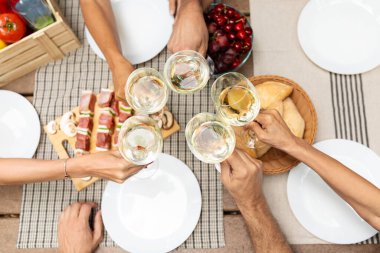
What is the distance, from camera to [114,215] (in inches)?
43.5

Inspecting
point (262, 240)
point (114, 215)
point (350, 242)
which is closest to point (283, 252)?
point (262, 240)

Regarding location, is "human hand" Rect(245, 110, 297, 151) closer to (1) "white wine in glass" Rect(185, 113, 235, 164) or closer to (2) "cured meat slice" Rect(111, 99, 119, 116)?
(1) "white wine in glass" Rect(185, 113, 235, 164)

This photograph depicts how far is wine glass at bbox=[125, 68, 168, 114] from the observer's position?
939 millimetres

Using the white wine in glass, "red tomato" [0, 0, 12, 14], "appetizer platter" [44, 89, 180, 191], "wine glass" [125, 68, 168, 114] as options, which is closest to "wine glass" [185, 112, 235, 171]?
the white wine in glass

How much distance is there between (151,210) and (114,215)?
0.11m

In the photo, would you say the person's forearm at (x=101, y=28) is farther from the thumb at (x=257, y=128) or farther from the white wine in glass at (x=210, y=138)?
the thumb at (x=257, y=128)

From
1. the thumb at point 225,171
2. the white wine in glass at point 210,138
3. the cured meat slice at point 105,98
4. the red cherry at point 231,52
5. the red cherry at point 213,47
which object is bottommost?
the thumb at point 225,171

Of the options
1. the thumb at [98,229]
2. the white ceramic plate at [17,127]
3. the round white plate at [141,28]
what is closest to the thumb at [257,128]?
the round white plate at [141,28]

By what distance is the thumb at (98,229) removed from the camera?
3.64 feet

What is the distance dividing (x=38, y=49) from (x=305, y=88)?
2.81 ft

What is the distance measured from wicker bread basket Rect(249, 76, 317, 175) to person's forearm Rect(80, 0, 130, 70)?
42 cm

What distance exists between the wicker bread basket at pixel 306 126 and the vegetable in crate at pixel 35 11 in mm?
647

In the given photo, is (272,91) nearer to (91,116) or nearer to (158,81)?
(158,81)

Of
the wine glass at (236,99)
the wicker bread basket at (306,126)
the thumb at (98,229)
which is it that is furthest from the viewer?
the thumb at (98,229)
